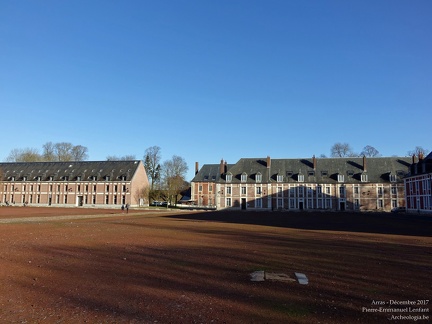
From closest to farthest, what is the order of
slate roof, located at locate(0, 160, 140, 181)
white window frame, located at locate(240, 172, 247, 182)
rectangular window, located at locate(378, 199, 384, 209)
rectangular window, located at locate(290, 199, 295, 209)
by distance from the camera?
rectangular window, located at locate(378, 199, 384, 209) < rectangular window, located at locate(290, 199, 295, 209) < white window frame, located at locate(240, 172, 247, 182) < slate roof, located at locate(0, 160, 140, 181)

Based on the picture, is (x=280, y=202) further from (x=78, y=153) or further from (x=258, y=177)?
(x=78, y=153)

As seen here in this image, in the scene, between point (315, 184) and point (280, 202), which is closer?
point (315, 184)

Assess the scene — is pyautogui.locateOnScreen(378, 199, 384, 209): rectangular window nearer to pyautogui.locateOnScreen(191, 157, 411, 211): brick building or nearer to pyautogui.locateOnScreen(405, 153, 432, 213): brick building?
pyautogui.locateOnScreen(191, 157, 411, 211): brick building

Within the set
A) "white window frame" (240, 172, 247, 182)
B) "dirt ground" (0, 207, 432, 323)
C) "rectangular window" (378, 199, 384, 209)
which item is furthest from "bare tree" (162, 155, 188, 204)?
"dirt ground" (0, 207, 432, 323)

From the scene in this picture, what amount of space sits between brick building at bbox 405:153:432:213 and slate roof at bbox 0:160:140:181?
52839mm

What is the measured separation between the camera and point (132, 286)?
736cm

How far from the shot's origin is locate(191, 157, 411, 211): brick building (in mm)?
62281

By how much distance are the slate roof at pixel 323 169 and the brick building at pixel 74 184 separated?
67.2ft

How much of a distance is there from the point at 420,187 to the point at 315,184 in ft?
60.1

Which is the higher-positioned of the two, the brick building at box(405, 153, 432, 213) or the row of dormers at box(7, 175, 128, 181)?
the row of dormers at box(7, 175, 128, 181)

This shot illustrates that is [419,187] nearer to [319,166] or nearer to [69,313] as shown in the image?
[319,166]

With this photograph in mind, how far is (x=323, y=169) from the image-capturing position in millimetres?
65938

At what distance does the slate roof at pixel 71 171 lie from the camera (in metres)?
74.2

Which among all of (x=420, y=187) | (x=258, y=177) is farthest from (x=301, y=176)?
(x=420, y=187)
